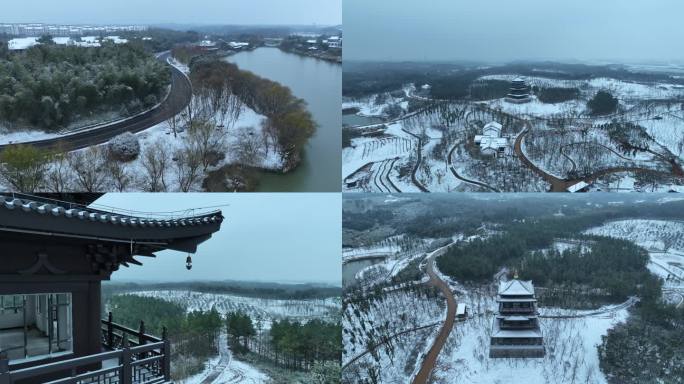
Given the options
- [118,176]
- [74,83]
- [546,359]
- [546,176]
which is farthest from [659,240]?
[74,83]

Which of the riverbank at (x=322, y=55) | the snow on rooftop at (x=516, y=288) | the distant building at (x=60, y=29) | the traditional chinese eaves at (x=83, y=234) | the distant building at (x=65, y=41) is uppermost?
Answer: the distant building at (x=60, y=29)

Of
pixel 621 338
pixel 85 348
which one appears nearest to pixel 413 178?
pixel 621 338

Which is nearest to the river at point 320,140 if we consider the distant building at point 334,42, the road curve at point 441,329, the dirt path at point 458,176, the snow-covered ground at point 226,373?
the distant building at point 334,42

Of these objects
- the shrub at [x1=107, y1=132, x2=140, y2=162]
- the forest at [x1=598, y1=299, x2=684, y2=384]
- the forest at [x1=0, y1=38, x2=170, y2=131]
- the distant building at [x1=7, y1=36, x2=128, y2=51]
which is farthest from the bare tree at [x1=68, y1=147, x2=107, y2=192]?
the forest at [x1=598, y1=299, x2=684, y2=384]

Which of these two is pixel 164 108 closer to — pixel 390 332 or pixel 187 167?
pixel 187 167

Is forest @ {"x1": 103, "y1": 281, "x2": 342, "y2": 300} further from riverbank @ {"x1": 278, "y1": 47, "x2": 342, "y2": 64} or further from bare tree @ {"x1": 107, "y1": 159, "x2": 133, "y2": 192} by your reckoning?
riverbank @ {"x1": 278, "y1": 47, "x2": 342, "y2": 64}

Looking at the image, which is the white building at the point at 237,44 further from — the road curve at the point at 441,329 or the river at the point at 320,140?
the road curve at the point at 441,329
